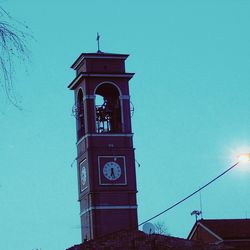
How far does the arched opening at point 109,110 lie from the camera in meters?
78.3

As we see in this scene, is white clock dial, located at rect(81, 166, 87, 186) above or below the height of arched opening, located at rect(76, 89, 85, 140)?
below

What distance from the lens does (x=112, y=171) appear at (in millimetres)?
78000

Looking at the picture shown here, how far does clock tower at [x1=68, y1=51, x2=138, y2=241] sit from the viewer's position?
7694cm

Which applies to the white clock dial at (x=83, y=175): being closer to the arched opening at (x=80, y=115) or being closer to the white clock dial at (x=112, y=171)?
the white clock dial at (x=112, y=171)

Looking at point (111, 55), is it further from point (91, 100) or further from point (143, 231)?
point (143, 231)

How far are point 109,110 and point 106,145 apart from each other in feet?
8.17

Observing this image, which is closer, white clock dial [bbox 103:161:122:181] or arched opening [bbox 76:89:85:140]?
Result: white clock dial [bbox 103:161:122:181]

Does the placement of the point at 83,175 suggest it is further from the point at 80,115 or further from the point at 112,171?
the point at 80,115

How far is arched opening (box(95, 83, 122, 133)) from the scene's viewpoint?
78312 millimetres

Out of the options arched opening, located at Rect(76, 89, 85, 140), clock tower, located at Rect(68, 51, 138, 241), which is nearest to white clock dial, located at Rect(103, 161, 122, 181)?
clock tower, located at Rect(68, 51, 138, 241)

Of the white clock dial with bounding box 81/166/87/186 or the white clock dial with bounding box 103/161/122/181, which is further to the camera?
the white clock dial with bounding box 81/166/87/186

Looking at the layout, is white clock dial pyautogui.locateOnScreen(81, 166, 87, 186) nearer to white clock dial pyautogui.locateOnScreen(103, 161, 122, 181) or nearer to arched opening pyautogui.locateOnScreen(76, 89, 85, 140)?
white clock dial pyautogui.locateOnScreen(103, 161, 122, 181)

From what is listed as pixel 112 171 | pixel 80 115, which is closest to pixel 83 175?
pixel 112 171

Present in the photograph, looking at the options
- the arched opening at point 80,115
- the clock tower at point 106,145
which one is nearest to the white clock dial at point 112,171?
the clock tower at point 106,145
